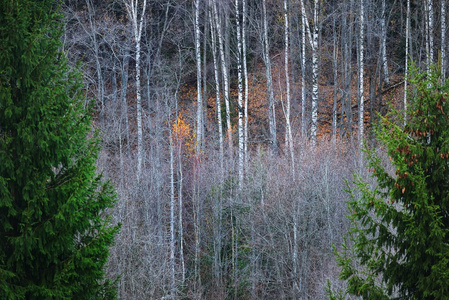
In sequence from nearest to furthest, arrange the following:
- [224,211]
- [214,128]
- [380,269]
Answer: [380,269] < [224,211] < [214,128]

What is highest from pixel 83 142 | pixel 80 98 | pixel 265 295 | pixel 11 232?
pixel 80 98

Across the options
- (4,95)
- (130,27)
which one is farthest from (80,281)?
(130,27)

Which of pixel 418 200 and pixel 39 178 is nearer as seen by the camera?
pixel 418 200

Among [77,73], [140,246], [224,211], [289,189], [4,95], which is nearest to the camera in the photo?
[4,95]

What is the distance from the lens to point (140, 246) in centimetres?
1608

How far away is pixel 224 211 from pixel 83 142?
1317 centimetres

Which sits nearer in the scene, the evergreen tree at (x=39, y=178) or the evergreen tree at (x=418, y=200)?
the evergreen tree at (x=418, y=200)

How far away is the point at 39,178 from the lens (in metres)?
7.16

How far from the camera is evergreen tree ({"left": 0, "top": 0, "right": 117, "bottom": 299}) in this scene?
22.6ft

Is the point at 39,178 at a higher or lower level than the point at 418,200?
higher

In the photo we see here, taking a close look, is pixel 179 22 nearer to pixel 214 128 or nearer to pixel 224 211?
pixel 214 128

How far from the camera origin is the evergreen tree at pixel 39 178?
22.6 feet

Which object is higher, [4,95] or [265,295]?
[4,95]

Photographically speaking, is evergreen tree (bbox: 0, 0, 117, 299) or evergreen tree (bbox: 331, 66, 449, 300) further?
evergreen tree (bbox: 0, 0, 117, 299)
